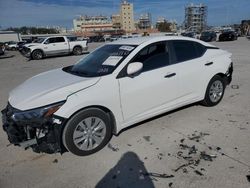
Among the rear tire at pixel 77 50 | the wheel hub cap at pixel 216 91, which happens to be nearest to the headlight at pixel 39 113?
the wheel hub cap at pixel 216 91

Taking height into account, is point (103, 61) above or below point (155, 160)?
above

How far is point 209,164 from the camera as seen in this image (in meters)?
3.10

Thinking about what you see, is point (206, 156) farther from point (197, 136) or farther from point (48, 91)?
point (48, 91)

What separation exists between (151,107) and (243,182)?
1768 mm

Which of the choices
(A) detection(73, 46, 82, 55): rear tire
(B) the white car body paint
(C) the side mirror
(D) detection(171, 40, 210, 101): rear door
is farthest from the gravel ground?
(A) detection(73, 46, 82, 55): rear tire

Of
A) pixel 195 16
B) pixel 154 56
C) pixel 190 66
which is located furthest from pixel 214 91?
pixel 195 16

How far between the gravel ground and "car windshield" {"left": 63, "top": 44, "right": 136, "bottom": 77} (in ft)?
3.87

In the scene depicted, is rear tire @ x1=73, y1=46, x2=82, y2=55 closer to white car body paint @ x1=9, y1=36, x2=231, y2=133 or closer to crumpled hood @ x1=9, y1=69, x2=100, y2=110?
white car body paint @ x1=9, y1=36, x2=231, y2=133

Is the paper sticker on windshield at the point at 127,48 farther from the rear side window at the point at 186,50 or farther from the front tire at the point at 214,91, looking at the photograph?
the front tire at the point at 214,91

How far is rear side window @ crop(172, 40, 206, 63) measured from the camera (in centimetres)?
438

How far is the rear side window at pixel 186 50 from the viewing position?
4383 mm

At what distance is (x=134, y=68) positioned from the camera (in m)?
3.58

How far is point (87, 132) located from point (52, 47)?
17036 mm

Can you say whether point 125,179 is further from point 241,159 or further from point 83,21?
point 83,21
